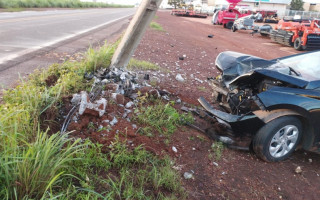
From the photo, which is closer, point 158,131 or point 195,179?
point 195,179

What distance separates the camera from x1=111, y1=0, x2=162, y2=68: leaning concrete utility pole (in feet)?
15.7

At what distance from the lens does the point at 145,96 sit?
14.0 ft

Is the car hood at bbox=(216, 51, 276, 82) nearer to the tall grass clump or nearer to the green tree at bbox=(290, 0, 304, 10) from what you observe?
the tall grass clump

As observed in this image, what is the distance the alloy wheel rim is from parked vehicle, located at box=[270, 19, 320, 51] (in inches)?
507

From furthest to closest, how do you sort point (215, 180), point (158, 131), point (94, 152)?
point (158, 131) → point (215, 180) → point (94, 152)

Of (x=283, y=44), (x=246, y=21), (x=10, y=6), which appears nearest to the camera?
(x=283, y=44)

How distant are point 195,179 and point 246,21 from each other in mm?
20807

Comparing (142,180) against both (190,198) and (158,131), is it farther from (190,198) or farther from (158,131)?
(158,131)

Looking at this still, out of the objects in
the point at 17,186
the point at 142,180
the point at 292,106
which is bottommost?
the point at 142,180

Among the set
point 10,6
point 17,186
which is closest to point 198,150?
point 17,186

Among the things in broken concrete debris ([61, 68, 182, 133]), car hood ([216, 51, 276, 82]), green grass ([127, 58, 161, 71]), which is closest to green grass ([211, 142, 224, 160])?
broken concrete debris ([61, 68, 182, 133])

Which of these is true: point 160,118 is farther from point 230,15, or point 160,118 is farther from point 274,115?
point 230,15

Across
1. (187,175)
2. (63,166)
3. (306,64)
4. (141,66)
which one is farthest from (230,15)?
(63,166)

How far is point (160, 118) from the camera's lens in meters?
3.83
